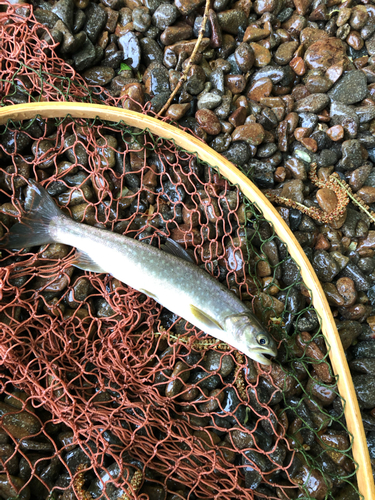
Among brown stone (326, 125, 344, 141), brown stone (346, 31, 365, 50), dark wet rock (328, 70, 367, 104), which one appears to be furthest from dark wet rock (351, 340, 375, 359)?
brown stone (346, 31, 365, 50)

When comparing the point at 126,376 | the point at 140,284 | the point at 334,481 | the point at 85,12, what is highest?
the point at 85,12

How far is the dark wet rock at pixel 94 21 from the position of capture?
12.8 ft

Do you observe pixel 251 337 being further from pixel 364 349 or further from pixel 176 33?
pixel 176 33

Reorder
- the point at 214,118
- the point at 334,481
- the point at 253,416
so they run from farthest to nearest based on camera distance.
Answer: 1. the point at 214,118
2. the point at 253,416
3. the point at 334,481

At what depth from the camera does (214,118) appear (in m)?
3.72

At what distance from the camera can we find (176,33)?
3949 millimetres

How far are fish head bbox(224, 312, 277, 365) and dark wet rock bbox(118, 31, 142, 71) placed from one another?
3.09 metres

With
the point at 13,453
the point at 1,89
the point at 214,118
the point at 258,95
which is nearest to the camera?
the point at 13,453

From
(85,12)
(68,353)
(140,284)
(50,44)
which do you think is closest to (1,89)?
(50,44)

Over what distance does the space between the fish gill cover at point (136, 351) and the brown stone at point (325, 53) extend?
6.94ft

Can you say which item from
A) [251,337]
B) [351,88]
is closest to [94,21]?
[351,88]

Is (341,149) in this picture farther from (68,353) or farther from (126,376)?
(68,353)

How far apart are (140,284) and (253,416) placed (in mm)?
1584

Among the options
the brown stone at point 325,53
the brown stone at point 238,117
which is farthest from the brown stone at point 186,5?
the brown stone at point 325,53
